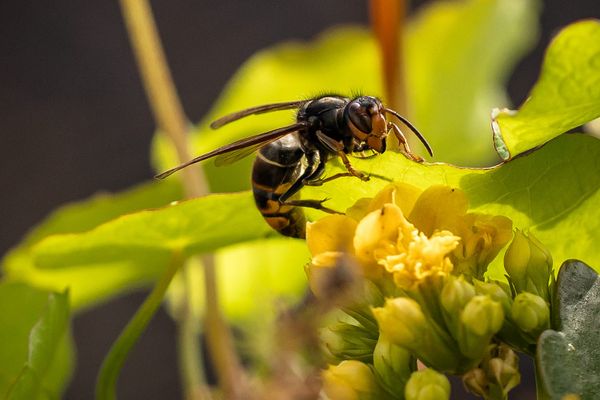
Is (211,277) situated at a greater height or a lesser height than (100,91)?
greater

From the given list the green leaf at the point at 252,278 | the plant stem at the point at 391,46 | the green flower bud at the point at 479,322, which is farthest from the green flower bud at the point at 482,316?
the green leaf at the point at 252,278

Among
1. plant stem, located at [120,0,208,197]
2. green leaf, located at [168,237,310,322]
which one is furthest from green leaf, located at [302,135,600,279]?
green leaf, located at [168,237,310,322]

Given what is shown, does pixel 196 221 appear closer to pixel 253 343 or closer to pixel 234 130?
pixel 253 343

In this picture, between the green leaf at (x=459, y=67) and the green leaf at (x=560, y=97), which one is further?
the green leaf at (x=459, y=67)

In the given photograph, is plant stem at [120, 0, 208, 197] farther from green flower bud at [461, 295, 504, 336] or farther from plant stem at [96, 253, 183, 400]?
green flower bud at [461, 295, 504, 336]

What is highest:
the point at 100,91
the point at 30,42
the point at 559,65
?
the point at 559,65

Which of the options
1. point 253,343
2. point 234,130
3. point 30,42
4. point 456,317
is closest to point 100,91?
point 30,42

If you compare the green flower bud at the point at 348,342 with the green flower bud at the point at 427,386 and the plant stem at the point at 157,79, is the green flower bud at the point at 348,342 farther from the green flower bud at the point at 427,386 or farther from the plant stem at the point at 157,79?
the plant stem at the point at 157,79
